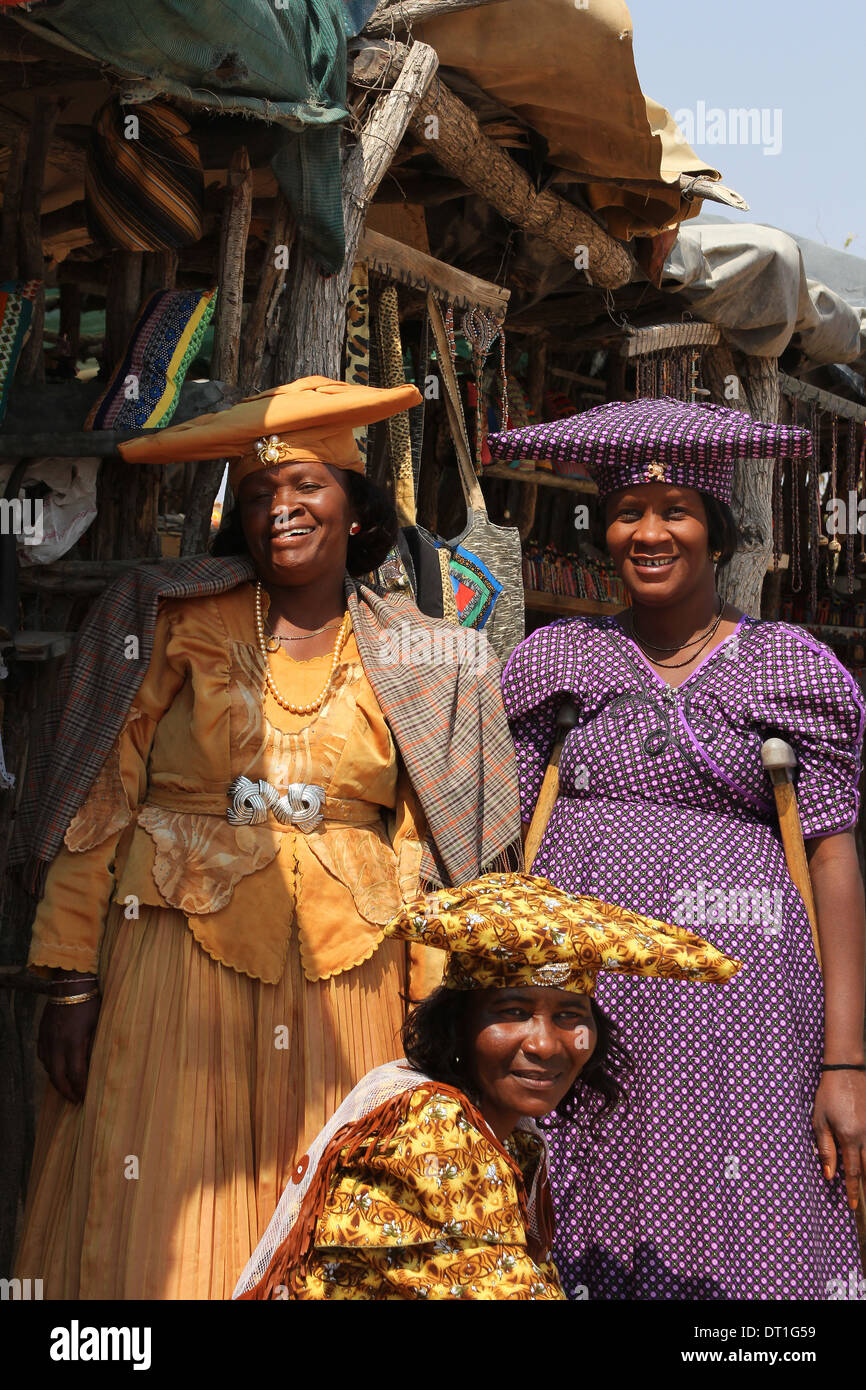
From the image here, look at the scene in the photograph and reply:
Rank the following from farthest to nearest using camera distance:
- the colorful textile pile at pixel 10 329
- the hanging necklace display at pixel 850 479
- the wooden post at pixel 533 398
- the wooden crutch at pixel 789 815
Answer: the hanging necklace display at pixel 850 479
the wooden post at pixel 533 398
the colorful textile pile at pixel 10 329
the wooden crutch at pixel 789 815

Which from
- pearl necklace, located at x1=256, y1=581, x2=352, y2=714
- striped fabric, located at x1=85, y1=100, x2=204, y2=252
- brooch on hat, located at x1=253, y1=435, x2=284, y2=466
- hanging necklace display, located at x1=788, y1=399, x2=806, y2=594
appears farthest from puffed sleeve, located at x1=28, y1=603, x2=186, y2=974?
hanging necklace display, located at x1=788, y1=399, x2=806, y2=594

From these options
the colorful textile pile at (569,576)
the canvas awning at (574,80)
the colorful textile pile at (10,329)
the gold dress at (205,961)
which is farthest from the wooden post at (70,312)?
the gold dress at (205,961)

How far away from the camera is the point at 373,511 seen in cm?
329

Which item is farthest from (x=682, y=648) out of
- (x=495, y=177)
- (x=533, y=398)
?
(x=533, y=398)

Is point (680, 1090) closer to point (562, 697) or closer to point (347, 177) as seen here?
point (562, 697)

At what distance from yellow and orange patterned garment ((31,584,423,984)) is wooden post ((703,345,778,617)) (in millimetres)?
4347

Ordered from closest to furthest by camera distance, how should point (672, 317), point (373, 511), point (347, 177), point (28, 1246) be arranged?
1. point (28, 1246)
2. point (373, 511)
3. point (347, 177)
4. point (672, 317)

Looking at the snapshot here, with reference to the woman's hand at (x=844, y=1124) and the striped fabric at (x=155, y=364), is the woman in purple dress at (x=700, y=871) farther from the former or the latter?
the striped fabric at (x=155, y=364)

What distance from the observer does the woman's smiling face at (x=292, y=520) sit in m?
3.02

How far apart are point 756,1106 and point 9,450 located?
222 centimetres

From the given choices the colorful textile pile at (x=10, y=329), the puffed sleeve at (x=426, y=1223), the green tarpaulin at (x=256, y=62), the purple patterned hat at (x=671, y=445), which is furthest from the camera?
the colorful textile pile at (x=10, y=329)

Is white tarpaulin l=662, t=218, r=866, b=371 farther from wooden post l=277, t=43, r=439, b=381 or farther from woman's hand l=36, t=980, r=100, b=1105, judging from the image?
woman's hand l=36, t=980, r=100, b=1105

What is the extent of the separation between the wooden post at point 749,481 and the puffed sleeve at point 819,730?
400 cm
